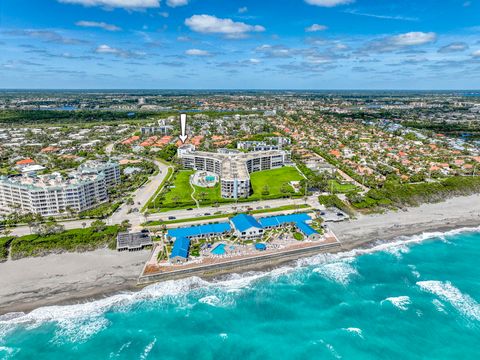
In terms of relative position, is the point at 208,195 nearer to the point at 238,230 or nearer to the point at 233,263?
the point at 238,230

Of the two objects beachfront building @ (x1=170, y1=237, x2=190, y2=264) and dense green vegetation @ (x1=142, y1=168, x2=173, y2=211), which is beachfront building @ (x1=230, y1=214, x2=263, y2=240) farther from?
dense green vegetation @ (x1=142, y1=168, x2=173, y2=211)

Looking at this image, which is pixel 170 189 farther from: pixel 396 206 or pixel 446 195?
pixel 446 195

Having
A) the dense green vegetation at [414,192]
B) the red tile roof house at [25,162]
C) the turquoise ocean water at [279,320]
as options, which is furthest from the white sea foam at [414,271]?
the red tile roof house at [25,162]

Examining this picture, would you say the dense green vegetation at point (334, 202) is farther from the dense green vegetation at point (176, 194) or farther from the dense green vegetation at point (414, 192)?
the dense green vegetation at point (176, 194)

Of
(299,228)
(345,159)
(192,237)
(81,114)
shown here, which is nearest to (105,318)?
(192,237)

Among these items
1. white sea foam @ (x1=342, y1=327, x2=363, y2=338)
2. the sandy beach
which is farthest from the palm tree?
white sea foam @ (x1=342, y1=327, x2=363, y2=338)

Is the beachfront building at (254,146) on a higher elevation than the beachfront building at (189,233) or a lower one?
higher
